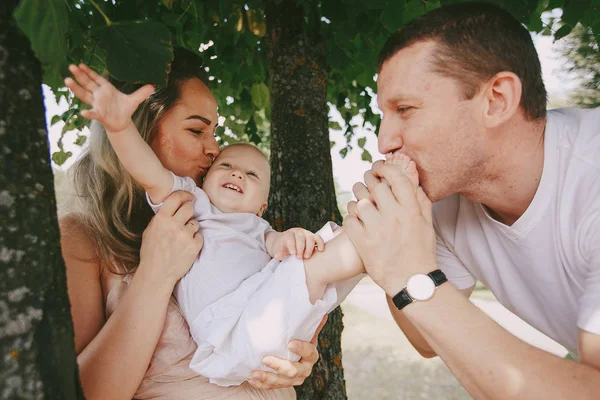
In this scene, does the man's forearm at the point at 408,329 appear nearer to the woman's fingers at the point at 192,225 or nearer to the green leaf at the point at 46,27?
the woman's fingers at the point at 192,225

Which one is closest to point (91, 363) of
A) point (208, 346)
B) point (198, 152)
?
point (208, 346)

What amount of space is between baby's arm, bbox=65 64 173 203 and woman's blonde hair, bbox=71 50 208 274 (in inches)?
7.3

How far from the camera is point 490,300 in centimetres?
1122

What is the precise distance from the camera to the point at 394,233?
1.48 metres

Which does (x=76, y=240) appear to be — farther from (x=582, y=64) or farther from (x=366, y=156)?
(x=582, y=64)

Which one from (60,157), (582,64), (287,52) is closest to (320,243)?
(287,52)

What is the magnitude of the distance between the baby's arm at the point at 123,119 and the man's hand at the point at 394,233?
631 millimetres

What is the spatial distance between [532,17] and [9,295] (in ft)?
9.91

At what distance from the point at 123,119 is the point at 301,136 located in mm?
1554

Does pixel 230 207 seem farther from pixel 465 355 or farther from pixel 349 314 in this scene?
pixel 349 314

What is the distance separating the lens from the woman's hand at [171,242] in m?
1.56

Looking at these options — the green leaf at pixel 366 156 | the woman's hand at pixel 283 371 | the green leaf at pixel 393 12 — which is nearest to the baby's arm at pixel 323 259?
the woman's hand at pixel 283 371

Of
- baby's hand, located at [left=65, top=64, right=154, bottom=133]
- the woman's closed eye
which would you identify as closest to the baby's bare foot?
the woman's closed eye

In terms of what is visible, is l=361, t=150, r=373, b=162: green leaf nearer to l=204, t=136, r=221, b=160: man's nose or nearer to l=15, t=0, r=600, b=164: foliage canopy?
l=15, t=0, r=600, b=164: foliage canopy
